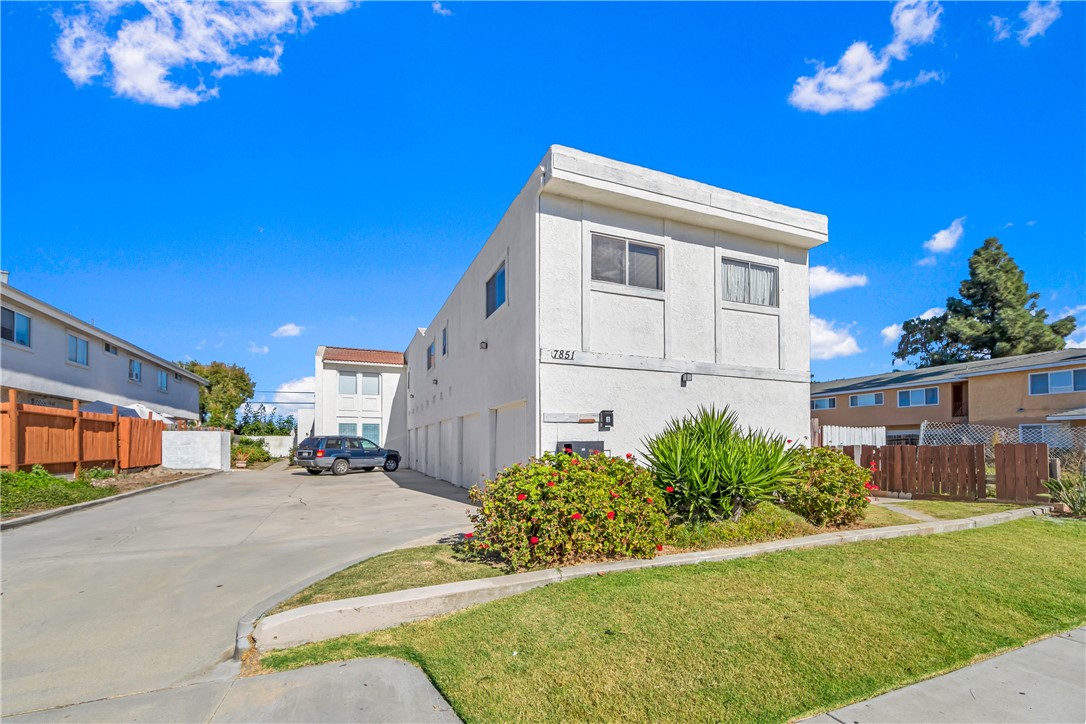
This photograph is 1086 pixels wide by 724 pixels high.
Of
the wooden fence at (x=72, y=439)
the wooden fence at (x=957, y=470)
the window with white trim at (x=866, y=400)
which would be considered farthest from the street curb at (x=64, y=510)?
the window with white trim at (x=866, y=400)

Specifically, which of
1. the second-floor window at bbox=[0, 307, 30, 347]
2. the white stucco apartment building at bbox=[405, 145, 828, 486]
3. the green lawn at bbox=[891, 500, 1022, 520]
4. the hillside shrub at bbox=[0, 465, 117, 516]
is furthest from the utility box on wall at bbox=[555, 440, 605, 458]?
the second-floor window at bbox=[0, 307, 30, 347]

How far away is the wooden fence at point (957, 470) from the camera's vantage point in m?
10.8

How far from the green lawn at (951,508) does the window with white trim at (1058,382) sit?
2151 cm

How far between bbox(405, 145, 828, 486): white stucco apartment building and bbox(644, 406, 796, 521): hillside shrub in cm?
323

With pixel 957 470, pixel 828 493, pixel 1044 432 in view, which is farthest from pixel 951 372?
pixel 828 493

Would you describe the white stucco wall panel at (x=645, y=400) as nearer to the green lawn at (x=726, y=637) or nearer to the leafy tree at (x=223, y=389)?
the green lawn at (x=726, y=637)

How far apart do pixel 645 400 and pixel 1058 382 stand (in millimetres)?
26805

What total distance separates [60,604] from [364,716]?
173 inches

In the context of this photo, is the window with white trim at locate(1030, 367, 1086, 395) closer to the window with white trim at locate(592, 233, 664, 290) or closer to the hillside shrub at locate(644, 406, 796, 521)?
the window with white trim at locate(592, 233, 664, 290)

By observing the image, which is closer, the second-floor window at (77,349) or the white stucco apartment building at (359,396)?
the second-floor window at (77,349)

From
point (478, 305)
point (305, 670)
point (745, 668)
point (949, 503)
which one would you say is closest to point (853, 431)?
point (949, 503)

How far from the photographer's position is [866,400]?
120 ft

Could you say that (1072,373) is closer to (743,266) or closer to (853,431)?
(853,431)

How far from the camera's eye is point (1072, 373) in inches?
1030
